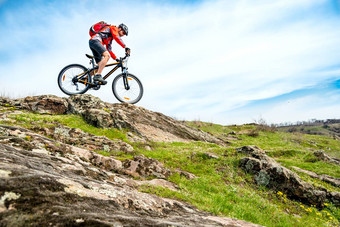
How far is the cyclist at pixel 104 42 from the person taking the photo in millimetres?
12695

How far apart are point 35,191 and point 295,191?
12.0 metres

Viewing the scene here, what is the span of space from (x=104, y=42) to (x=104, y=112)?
6.64 metres

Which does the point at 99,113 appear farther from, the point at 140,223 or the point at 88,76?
the point at 140,223

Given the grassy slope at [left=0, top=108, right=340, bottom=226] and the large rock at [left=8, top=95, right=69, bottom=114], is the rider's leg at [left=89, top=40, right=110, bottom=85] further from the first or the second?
the large rock at [left=8, top=95, right=69, bottom=114]

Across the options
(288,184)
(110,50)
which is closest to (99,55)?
(110,50)

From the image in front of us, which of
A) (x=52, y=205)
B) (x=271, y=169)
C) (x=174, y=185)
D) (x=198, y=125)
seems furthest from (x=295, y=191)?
(x=198, y=125)

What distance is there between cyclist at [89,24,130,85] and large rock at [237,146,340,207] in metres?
10.9

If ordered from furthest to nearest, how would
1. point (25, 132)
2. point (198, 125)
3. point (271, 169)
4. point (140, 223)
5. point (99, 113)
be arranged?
point (198, 125) → point (99, 113) → point (271, 169) → point (25, 132) → point (140, 223)

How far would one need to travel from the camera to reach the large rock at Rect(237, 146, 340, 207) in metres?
10.6

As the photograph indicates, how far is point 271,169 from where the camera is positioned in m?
11.5

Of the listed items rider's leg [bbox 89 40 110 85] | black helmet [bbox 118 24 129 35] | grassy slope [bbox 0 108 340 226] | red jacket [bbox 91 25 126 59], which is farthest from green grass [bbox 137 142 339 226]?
black helmet [bbox 118 24 129 35]

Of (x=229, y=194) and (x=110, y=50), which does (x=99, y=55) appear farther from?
(x=229, y=194)

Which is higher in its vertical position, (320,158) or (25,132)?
(25,132)

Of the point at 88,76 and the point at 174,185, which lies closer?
the point at 174,185
